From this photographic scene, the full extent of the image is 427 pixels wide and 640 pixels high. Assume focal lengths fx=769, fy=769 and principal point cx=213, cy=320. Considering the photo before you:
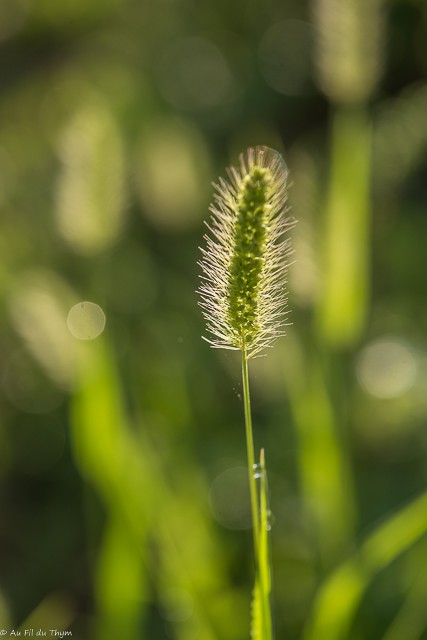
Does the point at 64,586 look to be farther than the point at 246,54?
No

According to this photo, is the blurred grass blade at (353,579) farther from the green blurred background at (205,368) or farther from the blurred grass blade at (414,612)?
the blurred grass blade at (414,612)

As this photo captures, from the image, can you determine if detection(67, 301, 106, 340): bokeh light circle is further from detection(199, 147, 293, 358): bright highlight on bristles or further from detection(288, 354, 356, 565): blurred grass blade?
detection(199, 147, 293, 358): bright highlight on bristles

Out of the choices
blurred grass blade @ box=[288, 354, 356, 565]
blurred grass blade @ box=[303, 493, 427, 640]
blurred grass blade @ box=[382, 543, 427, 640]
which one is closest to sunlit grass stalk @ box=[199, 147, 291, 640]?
blurred grass blade @ box=[303, 493, 427, 640]

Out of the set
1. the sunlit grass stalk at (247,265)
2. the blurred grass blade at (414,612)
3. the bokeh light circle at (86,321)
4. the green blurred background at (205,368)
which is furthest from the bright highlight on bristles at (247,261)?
the bokeh light circle at (86,321)

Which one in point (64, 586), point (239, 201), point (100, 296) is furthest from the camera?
point (64, 586)

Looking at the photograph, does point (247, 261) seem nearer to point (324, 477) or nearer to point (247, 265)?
point (247, 265)

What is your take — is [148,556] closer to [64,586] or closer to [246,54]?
[64,586]

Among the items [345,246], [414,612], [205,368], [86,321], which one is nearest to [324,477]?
[414,612]

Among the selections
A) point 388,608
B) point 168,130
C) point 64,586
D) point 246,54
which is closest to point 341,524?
point 388,608
